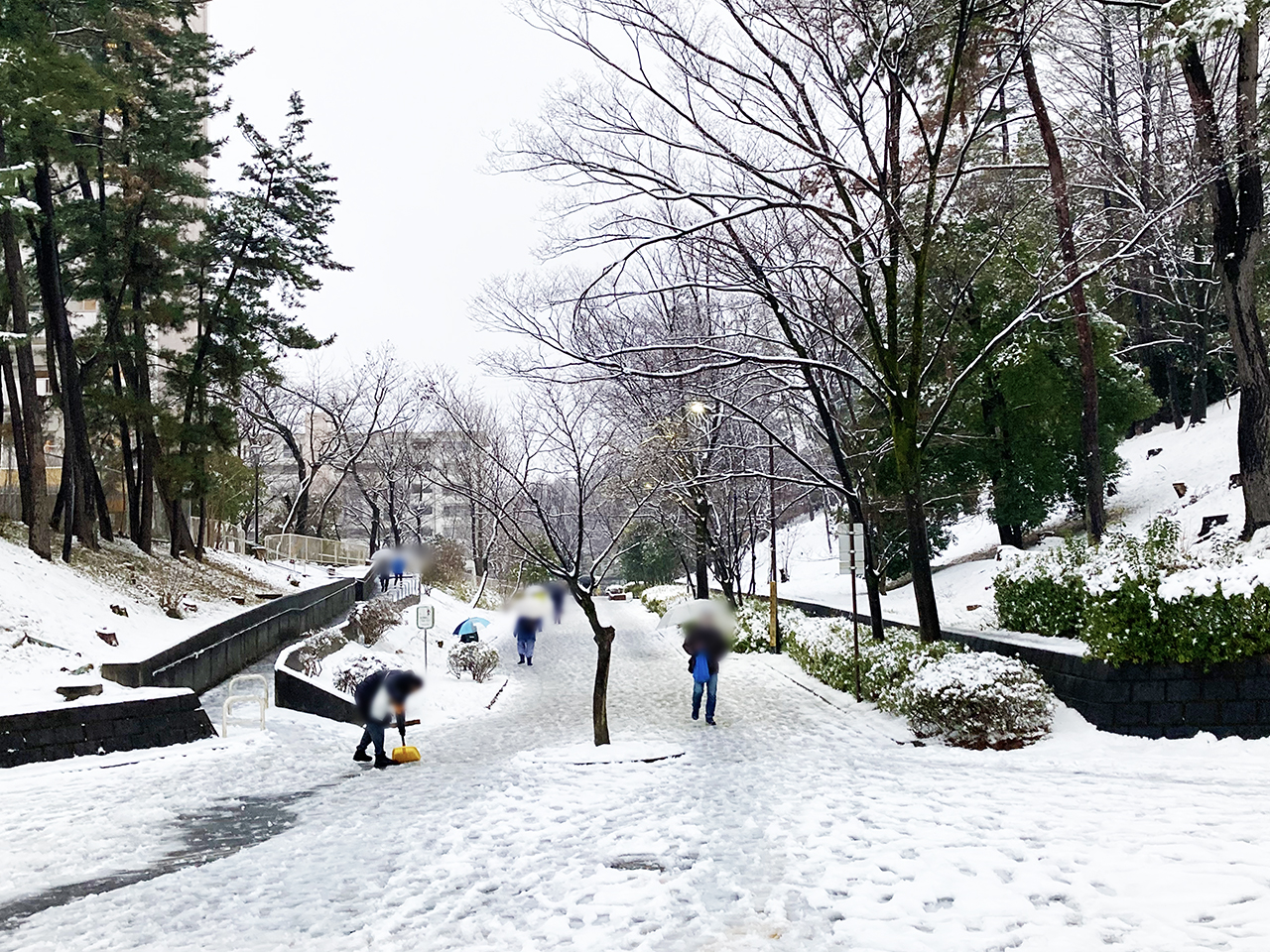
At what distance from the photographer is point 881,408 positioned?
24438 millimetres

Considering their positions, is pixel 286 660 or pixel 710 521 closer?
pixel 286 660

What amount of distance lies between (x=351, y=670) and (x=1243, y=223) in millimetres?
15639

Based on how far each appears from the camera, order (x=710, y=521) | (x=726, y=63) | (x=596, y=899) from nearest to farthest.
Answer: (x=596, y=899) < (x=726, y=63) < (x=710, y=521)

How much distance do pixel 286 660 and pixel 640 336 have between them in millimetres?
10101

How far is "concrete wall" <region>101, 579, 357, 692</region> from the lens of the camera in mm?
13205

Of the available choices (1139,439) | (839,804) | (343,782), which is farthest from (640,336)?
(1139,439)

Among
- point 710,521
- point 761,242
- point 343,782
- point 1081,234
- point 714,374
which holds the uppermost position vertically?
point 1081,234

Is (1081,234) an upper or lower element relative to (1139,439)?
upper

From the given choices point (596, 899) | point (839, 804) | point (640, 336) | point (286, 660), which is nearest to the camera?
point (596, 899)

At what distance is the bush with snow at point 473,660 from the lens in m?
19.6

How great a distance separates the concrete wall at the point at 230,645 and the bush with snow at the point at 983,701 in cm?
1014

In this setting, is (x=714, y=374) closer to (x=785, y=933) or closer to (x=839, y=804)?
(x=839, y=804)

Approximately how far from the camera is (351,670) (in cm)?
1677

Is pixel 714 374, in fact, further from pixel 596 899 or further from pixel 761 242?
pixel 596 899
